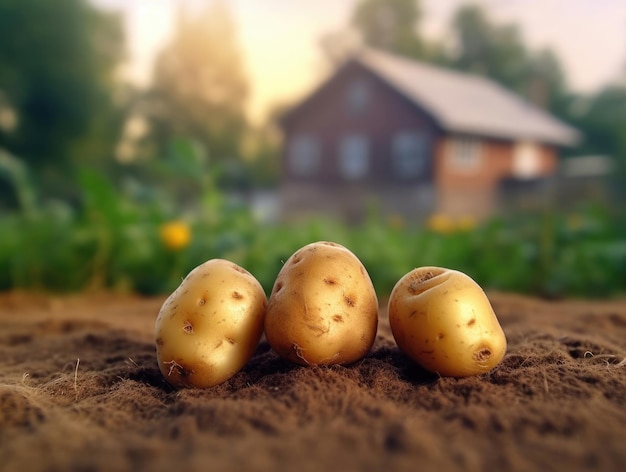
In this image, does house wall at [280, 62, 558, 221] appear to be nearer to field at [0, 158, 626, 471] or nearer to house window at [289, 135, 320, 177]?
house window at [289, 135, 320, 177]

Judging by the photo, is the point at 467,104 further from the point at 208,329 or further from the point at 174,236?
the point at 208,329

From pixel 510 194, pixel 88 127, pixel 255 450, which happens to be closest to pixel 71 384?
pixel 255 450

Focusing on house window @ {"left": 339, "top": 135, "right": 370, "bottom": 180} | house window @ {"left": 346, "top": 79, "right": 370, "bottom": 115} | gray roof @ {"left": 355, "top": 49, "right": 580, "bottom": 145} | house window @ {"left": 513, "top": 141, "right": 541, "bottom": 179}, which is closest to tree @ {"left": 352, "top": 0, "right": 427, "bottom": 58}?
gray roof @ {"left": 355, "top": 49, "right": 580, "bottom": 145}

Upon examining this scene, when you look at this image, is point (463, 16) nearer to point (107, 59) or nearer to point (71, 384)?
point (107, 59)

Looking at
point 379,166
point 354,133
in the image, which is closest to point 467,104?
point 379,166

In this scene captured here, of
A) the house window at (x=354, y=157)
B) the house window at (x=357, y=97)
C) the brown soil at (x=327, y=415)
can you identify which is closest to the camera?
the brown soil at (x=327, y=415)

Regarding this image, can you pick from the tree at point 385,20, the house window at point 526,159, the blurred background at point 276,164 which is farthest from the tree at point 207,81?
the house window at point 526,159

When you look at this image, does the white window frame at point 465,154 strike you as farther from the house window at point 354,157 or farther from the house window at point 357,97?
the house window at point 357,97
